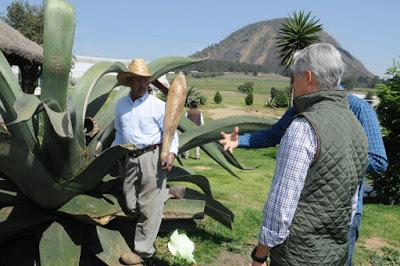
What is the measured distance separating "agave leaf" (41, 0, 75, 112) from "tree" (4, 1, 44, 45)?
3398 centimetres

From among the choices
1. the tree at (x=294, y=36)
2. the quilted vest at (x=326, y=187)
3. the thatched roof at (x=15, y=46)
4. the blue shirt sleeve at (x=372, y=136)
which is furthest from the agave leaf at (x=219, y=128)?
the tree at (x=294, y=36)

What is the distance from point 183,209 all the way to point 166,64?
1.03 m

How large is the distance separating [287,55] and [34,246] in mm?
23251

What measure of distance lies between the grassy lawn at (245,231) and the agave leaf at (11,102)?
5.12ft

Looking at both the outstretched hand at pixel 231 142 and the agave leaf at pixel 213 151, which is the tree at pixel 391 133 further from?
the outstretched hand at pixel 231 142

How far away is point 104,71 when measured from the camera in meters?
3.06

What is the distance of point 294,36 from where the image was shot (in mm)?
25203

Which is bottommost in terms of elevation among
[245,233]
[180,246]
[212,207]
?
[245,233]

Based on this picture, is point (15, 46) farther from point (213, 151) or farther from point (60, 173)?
point (60, 173)

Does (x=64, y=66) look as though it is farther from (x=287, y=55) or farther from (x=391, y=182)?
(x=287, y=55)

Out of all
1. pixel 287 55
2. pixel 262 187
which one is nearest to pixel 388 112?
pixel 262 187

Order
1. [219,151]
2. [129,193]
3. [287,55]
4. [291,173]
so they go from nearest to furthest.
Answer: [291,173] < [129,193] < [219,151] < [287,55]

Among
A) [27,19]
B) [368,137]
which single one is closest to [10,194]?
[368,137]

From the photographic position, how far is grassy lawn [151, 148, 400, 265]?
4.34 metres
